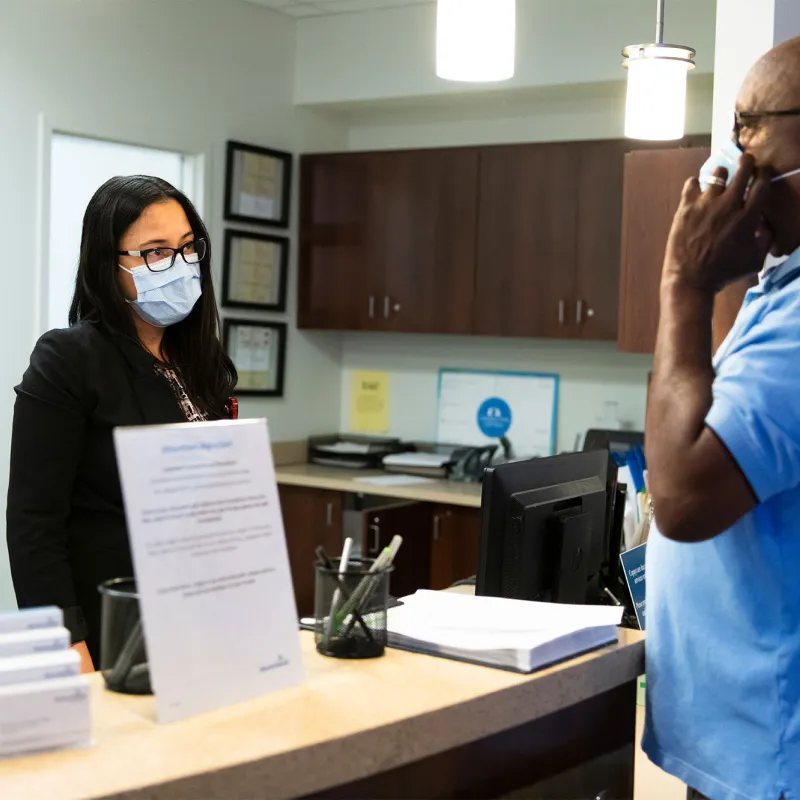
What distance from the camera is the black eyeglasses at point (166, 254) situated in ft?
7.57

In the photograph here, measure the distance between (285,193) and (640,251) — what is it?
235cm

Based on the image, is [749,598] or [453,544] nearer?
[749,598]

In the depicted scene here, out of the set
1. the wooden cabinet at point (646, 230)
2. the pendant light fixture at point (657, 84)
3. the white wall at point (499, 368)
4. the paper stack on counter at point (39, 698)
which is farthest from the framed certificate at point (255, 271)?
the paper stack on counter at point (39, 698)

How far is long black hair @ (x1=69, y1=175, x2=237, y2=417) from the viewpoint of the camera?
2.25 meters

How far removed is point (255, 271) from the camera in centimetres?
541

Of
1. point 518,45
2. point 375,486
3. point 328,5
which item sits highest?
point 328,5

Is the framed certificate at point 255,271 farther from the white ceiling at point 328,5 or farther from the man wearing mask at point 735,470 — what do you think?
the man wearing mask at point 735,470

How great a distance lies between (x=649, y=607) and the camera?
1.57 m

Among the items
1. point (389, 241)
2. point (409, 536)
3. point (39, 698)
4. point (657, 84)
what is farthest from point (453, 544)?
point (39, 698)

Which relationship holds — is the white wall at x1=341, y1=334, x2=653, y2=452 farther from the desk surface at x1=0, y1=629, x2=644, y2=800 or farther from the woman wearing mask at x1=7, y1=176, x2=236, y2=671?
the desk surface at x1=0, y1=629, x2=644, y2=800

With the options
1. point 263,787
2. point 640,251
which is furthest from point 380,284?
point 263,787

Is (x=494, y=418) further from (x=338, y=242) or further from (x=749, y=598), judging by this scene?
(x=749, y=598)

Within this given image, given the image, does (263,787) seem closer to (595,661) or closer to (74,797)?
(74,797)

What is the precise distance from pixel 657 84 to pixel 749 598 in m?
1.83
